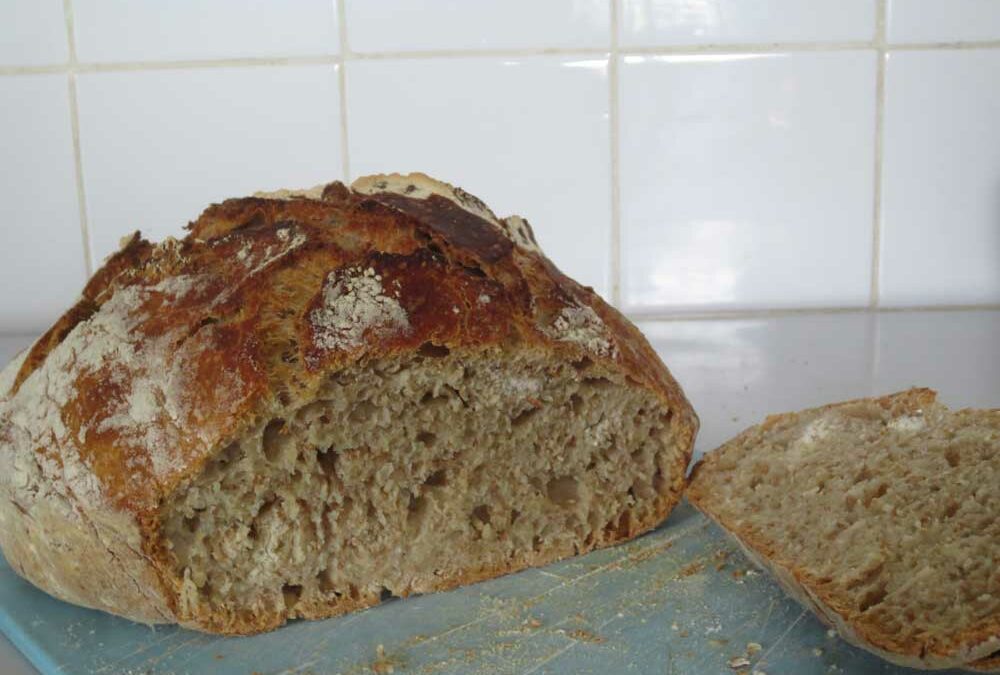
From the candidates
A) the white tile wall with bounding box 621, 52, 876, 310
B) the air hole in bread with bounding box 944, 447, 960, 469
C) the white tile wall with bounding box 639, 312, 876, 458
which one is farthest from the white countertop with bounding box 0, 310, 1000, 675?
the air hole in bread with bounding box 944, 447, 960, 469

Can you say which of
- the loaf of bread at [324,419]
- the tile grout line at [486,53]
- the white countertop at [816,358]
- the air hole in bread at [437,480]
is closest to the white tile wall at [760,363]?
the white countertop at [816,358]

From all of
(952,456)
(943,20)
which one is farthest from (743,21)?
(952,456)

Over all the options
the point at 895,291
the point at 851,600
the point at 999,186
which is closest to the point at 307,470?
→ the point at 851,600

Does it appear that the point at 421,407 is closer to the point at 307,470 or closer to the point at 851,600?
the point at 307,470

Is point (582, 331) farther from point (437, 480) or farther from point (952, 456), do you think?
point (952, 456)

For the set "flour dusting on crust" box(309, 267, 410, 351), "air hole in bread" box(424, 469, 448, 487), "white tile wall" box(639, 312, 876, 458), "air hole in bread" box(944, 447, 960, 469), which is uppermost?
Result: "flour dusting on crust" box(309, 267, 410, 351)

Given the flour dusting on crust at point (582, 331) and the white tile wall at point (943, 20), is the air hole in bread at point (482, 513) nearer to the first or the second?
the flour dusting on crust at point (582, 331)

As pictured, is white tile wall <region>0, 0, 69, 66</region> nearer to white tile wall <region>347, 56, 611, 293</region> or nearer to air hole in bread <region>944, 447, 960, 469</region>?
white tile wall <region>347, 56, 611, 293</region>
